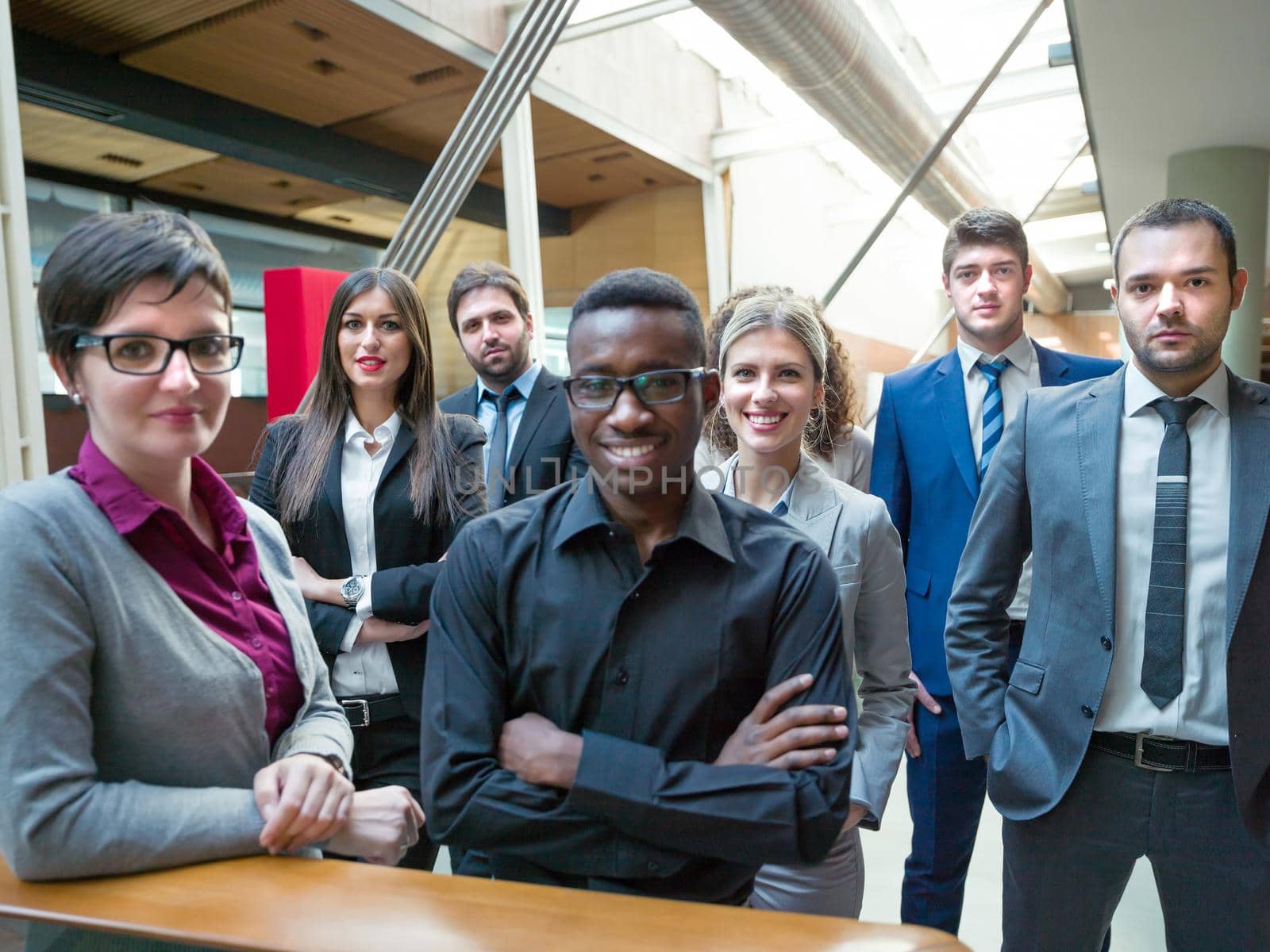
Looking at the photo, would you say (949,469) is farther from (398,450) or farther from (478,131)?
(478,131)

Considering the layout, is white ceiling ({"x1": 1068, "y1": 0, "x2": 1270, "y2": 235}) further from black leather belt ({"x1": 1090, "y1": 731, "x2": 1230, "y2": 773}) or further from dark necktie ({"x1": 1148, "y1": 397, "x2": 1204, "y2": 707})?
black leather belt ({"x1": 1090, "y1": 731, "x2": 1230, "y2": 773})

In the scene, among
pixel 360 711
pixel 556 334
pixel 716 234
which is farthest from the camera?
pixel 556 334

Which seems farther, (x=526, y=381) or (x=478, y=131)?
(x=478, y=131)

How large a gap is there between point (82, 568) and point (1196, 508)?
1753 millimetres

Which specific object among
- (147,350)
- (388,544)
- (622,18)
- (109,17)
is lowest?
(388,544)

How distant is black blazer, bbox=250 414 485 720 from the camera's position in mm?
1876

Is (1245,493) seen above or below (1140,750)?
above

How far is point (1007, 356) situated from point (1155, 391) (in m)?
0.76

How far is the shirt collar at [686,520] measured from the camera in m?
1.25

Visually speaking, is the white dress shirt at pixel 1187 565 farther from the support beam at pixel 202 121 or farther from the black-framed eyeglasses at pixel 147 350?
the support beam at pixel 202 121

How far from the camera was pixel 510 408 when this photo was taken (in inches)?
117

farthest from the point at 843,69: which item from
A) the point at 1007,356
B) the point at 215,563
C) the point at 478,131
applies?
the point at 215,563

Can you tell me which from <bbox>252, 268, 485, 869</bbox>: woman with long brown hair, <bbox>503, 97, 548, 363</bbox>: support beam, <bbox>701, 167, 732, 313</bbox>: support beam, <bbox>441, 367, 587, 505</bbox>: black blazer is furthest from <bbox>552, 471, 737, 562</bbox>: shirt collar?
<bbox>701, 167, 732, 313</bbox>: support beam

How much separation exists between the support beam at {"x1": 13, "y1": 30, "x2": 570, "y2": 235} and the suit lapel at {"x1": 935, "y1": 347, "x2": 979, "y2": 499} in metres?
4.20
